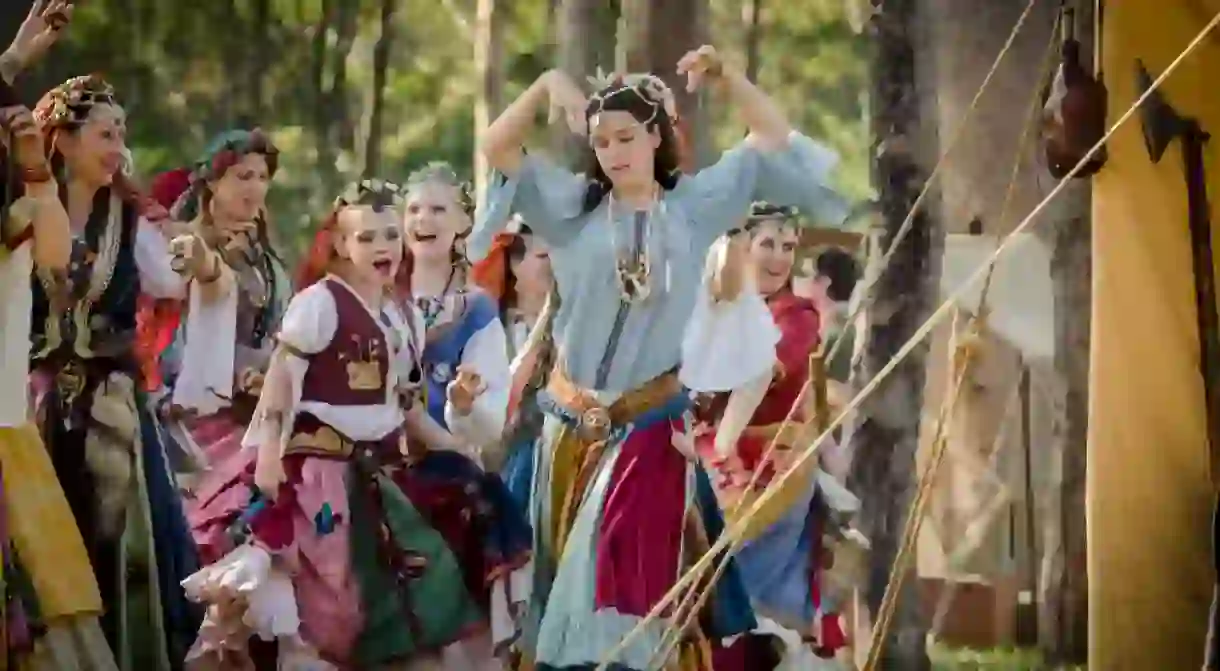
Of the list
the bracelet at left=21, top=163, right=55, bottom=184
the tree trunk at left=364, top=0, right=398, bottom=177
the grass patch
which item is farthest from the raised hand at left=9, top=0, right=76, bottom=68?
the grass patch

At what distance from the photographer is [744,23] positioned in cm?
324

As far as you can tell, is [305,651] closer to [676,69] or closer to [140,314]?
[140,314]

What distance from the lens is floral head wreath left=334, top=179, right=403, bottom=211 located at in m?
3.22

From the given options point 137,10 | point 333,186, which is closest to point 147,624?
point 333,186

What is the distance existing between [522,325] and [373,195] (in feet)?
1.12

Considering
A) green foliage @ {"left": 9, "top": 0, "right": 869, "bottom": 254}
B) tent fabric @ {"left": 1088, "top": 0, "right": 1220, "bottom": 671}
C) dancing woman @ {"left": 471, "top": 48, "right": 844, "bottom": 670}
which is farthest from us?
green foliage @ {"left": 9, "top": 0, "right": 869, "bottom": 254}

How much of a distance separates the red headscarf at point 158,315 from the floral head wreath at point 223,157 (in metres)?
0.01

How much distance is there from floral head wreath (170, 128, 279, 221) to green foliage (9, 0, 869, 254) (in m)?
0.02

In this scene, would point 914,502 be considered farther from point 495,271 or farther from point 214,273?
point 214,273

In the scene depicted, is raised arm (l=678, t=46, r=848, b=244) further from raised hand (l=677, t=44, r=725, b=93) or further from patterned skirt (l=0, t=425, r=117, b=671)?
patterned skirt (l=0, t=425, r=117, b=671)

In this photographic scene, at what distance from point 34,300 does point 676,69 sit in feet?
3.80

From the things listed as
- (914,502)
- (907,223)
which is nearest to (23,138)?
(907,223)

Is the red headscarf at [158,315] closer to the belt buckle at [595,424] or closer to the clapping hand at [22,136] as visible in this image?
the clapping hand at [22,136]

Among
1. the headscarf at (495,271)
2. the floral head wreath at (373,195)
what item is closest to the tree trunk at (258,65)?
the floral head wreath at (373,195)
